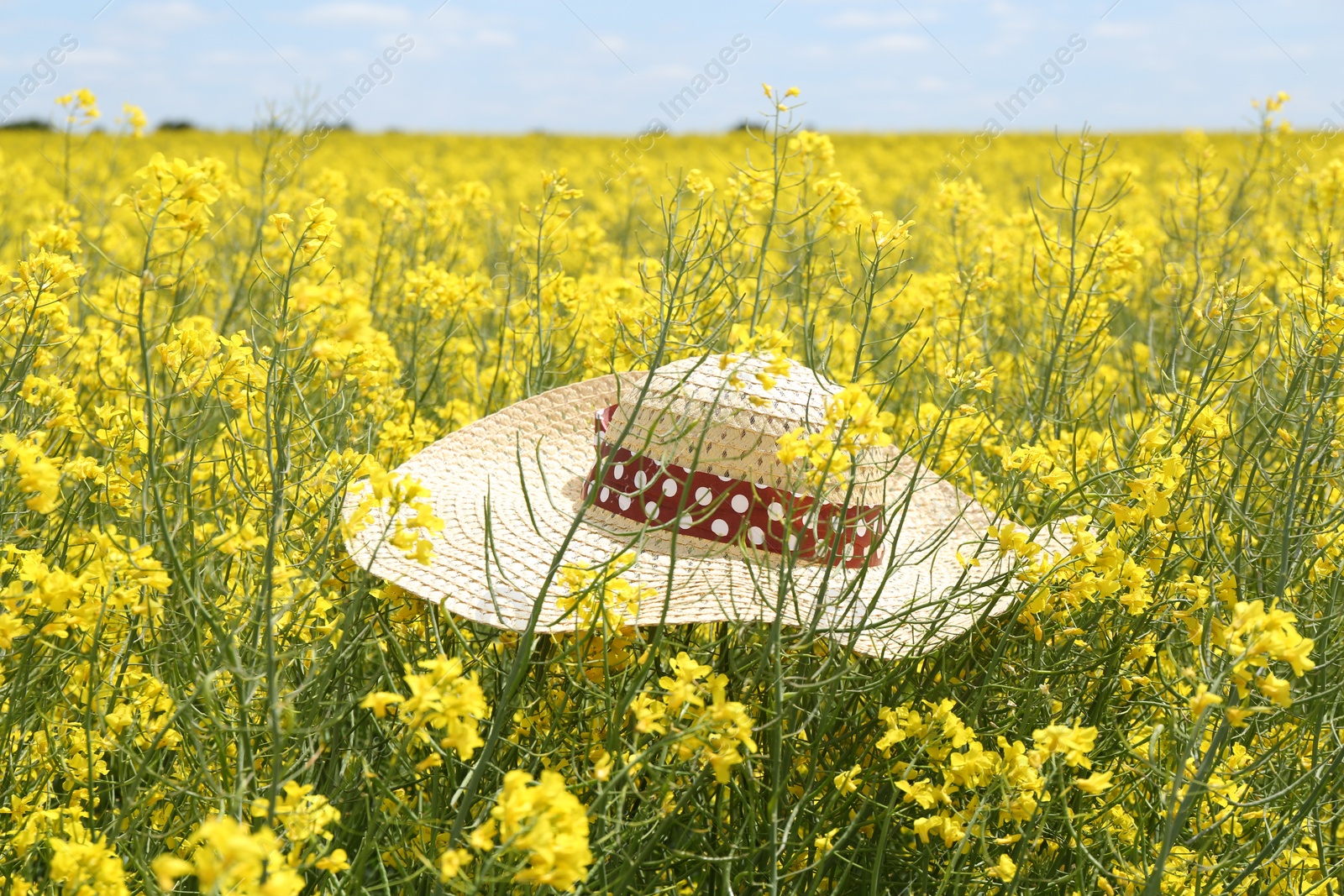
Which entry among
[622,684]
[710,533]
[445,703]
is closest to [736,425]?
[710,533]

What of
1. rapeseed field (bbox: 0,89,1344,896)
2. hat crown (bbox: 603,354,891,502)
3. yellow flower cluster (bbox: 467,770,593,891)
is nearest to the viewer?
yellow flower cluster (bbox: 467,770,593,891)

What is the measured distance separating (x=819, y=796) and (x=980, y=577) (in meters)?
0.44

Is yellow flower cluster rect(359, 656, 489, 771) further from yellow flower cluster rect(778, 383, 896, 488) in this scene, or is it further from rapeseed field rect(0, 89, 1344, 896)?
yellow flower cluster rect(778, 383, 896, 488)

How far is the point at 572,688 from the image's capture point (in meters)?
1.71

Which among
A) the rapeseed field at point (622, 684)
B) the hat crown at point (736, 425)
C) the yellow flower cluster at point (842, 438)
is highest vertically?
the yellow flower cluster at point (842, 438)

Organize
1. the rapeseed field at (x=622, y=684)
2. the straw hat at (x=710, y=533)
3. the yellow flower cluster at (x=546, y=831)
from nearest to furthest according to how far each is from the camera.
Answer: the yellow flower cluster at (x=546, y=831) → the rapeseed field at (x=622, y=684) → the straw hat at (x=710, y=533)

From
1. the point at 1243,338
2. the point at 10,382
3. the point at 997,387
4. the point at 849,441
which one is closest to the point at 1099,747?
the point at 849,441

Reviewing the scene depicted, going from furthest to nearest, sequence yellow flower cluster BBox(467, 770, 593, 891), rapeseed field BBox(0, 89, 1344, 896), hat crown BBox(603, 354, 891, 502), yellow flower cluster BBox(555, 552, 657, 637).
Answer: hat crown BBox(603, 354, 891, 502) < yellow flower cluster BBox(555, 552, 657, 637) < rapeseed field BBox(0, 89, 1344, 896) < yellow flower cluster BBox(467, 770, 593, 891)

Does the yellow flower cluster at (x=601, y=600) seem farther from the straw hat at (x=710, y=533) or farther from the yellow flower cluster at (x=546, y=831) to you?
the yellow flower cluster at (x=546, y=831)

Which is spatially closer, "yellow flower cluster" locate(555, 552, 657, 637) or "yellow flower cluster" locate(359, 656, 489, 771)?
"yellow flower cluster" locate(359, 656, 489, 771)

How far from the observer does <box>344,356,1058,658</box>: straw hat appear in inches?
64.3

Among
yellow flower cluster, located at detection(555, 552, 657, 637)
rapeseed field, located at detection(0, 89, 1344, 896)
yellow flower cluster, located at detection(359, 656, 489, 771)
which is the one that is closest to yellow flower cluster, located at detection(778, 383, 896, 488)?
rapeseed field, located at detection(0, 89, 1344, 896)

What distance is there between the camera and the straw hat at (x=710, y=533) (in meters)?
1.63

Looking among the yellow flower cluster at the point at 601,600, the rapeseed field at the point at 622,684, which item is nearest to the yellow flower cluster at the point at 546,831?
the rapeseed field at the point at 622,684
